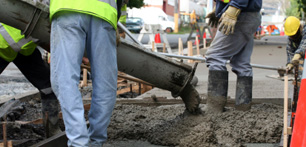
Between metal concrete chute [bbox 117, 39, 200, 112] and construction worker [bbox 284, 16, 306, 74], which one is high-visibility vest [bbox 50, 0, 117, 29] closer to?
metal concrete chute [bbox 117, 39, 200, 112]

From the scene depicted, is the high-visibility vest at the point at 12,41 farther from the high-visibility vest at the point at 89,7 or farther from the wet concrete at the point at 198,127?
the wet concrete at the point at 198,127

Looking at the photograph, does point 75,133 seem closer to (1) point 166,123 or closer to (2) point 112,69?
(2) point 112,69

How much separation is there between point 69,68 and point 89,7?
0.47 metres

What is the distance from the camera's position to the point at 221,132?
4.50 metres

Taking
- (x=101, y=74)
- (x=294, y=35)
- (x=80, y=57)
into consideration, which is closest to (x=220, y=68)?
(x=101, y=74)

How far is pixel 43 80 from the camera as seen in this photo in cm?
455

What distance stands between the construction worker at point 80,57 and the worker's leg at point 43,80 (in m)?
1.06

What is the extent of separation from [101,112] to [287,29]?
675 cm

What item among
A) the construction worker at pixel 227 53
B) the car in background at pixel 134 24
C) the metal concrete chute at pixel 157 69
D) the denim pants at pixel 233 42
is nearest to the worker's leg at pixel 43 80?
the metal concrete chute at pixel 157 69

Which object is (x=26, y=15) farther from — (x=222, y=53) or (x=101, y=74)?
(x=222, y=53)

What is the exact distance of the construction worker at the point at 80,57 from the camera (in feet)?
10.5

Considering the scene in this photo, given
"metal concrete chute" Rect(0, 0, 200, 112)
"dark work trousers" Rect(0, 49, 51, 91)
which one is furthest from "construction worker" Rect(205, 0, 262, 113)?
"dark work trousers" Rect(0, 49, 51, 91)

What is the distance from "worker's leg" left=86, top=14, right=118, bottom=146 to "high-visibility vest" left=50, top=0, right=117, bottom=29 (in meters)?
0.06

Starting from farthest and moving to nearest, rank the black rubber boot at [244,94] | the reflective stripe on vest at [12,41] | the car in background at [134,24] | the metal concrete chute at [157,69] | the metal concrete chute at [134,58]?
the car in background at [134,24] → the black rubber boot at [244,94] → the metal concrete chute at [157,69] → the reflective stripe on vest at [12,41] → the metal concrete chute at [134,58]
